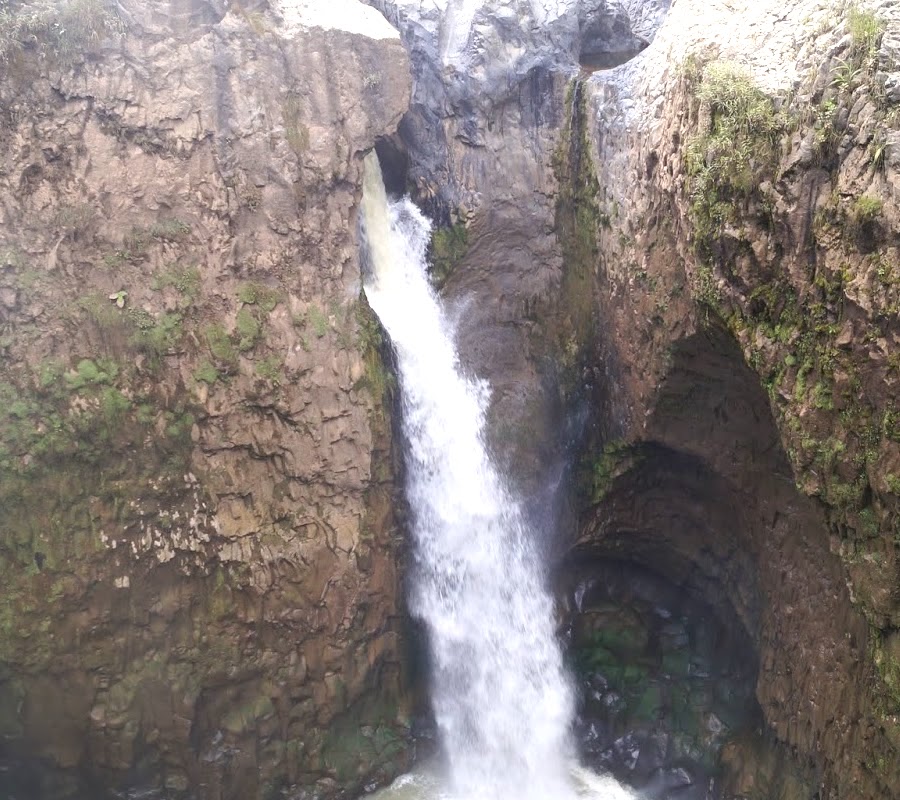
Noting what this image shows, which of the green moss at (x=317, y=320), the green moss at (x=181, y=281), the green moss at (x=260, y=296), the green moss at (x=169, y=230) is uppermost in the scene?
the green moss at (x=169, y=230)

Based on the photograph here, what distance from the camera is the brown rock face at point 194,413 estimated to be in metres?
7.60

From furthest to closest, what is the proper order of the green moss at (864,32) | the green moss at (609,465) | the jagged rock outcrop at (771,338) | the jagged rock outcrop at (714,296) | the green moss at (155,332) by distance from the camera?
the green moss at (609,465), the green moss at (155,332), the jagged rock outcrop at (714,296), the jagged rock outcrop at (771,338), the green moss at (864,32)

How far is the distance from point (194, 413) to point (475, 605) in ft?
12.4

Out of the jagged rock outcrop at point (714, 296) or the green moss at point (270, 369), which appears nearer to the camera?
the jagged rock outcrop at point (714, 296)

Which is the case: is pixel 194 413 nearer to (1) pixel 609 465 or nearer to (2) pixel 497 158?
(1) pixel 609 465

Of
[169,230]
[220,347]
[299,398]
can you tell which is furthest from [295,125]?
[299,398]

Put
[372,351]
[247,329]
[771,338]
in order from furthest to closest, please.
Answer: [372,351] < [247,329] < [771,338]

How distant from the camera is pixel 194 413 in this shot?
8.17 metres

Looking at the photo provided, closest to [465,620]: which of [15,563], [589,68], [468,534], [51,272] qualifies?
[468,534]

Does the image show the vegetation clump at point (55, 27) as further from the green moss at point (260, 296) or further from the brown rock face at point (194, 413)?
the green moss at point (260, 296)

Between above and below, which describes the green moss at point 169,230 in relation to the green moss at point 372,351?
above

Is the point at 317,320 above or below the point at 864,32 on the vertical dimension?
below

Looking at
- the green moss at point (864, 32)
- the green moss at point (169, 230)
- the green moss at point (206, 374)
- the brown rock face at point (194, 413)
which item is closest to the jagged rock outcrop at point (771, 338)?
the green moss at point (864, 32)

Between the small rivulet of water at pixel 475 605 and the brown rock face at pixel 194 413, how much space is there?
51cm
